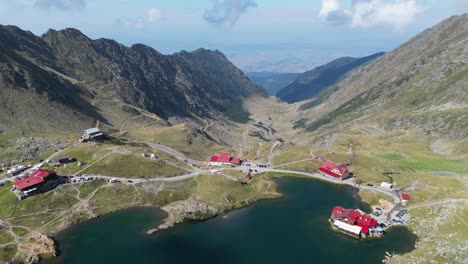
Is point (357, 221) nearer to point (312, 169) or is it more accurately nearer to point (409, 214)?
point (409, 214)

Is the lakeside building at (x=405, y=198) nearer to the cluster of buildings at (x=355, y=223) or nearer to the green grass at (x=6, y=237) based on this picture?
the cluster of buildings at (x=355, y=223)

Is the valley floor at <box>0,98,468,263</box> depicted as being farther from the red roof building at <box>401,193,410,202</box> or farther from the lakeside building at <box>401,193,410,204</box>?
the red roof building at <box>401,193,410,202</box>

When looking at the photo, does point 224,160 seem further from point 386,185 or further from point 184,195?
point 386,185

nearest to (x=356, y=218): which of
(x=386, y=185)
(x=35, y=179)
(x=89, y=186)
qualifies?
(x=386, y=185)

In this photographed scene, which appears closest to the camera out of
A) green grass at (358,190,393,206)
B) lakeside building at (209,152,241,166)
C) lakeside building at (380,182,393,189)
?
green grass at (358,190,393,206)

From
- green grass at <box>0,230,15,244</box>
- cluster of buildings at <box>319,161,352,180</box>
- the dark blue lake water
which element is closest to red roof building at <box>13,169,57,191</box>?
green grass at <box>0,230,15,244</box>

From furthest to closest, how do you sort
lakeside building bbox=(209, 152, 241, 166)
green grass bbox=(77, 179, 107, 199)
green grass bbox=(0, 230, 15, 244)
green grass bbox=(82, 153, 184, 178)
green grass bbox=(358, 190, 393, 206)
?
lakeside building bbox=(209, 152, 241, 166) → green grass bbox=(82, 153, 184, 178) → green grass bbox=(358, 190, 393, 206) → green grass bbox=(77, 179, 107, 199) → green grass bbox=(0, 230, 15, 244)
